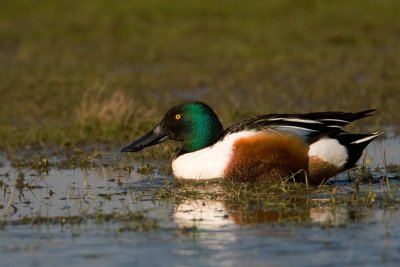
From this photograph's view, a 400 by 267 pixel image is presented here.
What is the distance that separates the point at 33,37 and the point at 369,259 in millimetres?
11857

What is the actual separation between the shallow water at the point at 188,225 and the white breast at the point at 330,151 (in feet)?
0.66

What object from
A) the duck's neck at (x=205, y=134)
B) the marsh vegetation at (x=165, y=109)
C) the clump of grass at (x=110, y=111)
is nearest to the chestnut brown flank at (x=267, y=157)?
the marsh vegetation at (x=165, y=109)

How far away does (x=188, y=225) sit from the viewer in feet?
20.5

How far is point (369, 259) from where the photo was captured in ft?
17.6

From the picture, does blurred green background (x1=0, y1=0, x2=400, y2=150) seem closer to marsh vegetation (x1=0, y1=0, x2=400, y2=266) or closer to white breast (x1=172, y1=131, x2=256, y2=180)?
marsh vegetation (x1=0, y1=0, x2=400, y2=266)

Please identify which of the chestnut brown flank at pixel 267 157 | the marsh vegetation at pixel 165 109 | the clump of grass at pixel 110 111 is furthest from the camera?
the clump of grass at pixel 110 111

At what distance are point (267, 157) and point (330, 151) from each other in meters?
0.44

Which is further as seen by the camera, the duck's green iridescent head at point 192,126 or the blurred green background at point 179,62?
the blurred green background at point 179,62

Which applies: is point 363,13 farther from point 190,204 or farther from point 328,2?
point 190,204

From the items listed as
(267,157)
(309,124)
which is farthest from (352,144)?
(267,157)

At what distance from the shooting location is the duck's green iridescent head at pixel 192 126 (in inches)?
308

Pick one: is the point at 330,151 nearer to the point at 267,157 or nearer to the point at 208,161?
the point at 267,157

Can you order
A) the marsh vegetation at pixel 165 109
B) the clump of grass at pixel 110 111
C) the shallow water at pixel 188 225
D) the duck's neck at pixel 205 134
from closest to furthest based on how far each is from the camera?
the shallow water at pixel 188 225 < the marsh vegetation at pixel 165 109 < the duck's neck at pixel 205 134 < the clump of grass at pixel 110 111

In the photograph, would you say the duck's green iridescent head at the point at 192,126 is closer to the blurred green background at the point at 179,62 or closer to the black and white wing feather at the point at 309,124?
the black and white wing feather at the point at 309,124
